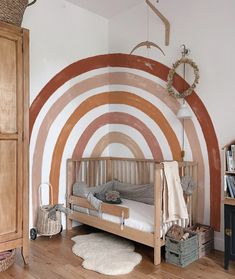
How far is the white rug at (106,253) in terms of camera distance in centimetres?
259

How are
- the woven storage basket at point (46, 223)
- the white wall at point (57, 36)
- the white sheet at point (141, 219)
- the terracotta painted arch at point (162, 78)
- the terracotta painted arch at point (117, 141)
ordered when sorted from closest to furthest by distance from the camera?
the white sheet at point (141, 219) → the terracotta painted arch at point (162, 78) → the woven storage basket at point (46, 223) → the white wall at point (57, 36) → the terracotta painted arch at point (117, 141)

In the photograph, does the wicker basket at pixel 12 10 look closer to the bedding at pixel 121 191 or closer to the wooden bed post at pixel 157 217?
the wooden bed post at pixel 157 217

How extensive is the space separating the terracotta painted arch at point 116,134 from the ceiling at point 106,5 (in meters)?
1.46

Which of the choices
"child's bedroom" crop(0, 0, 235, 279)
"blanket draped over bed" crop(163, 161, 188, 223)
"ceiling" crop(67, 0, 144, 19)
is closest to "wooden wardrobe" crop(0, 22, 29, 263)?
"child's bedroom" crop(0, 0, 235, 279)

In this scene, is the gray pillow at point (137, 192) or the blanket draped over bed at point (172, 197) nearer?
the blanket draped over bed at point (172, 197)

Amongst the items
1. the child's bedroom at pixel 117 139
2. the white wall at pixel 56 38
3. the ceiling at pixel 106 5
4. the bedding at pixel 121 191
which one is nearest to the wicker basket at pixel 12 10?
the child's bedroom at pixel 117 139

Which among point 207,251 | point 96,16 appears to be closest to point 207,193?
point 207,251

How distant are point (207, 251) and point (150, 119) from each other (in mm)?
1750

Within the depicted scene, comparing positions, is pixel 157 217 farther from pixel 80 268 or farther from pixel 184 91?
pixel 184 91

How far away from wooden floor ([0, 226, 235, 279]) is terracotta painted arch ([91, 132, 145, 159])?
4.55 feet

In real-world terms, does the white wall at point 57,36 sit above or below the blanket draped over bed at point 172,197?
above

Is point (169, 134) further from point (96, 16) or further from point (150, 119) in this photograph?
point (96, 16)

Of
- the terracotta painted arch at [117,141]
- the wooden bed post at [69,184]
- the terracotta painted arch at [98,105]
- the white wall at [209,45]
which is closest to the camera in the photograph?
the white wall at [209,45]

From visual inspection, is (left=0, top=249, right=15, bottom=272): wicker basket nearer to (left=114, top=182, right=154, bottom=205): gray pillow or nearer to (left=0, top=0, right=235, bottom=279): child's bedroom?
(left=0, top=0, right=235, bottom=279): child's bedroom
